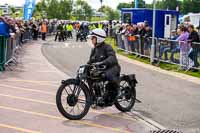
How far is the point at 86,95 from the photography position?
9422 millimetres

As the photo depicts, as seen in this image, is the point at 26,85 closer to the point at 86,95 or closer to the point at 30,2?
the point at 86,95

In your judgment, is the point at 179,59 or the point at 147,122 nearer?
the point at 147,122

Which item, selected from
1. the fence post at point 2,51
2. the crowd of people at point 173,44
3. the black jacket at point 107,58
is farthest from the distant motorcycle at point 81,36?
the black jacket at point 107,58

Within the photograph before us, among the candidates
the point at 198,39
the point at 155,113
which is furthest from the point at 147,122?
the point at 198,39

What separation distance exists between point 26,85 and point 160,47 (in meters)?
8.26

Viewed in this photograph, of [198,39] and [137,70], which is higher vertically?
[198,39]

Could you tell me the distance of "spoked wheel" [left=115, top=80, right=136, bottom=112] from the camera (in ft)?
33.9

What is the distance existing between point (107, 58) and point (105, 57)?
0.09 meters

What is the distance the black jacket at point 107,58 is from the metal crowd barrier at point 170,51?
27.5 feet

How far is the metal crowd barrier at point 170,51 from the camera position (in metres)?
17.9

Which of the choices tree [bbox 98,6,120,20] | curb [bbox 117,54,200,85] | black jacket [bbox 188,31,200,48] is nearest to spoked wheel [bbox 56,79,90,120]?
curb [bbox 117,54,200,85]

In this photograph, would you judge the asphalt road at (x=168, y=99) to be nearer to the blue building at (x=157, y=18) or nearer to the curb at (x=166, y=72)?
the curb at (x=166, y=72)

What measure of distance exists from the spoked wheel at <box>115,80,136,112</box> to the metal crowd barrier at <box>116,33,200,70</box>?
25.0 ft

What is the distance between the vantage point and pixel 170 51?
65.3 feet
